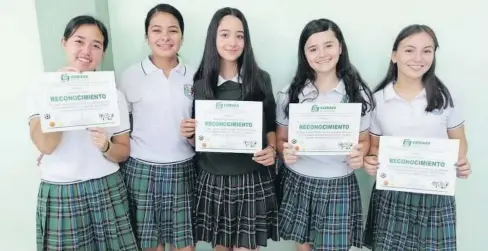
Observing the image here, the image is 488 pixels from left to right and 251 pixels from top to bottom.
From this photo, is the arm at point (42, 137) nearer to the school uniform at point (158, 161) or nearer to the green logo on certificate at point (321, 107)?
the school uniform at point (158, 161)

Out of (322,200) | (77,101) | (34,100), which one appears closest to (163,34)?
(77,101)

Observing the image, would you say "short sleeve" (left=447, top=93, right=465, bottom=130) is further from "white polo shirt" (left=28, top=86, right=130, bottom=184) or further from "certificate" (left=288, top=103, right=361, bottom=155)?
"white polo shirt" (left=28, top=86, right=130, bottom=184)

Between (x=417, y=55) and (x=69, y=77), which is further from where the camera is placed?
(x=417, y=55)

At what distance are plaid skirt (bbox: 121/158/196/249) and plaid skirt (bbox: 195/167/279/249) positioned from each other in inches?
2.7

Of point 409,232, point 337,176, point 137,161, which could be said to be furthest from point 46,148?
point 409,232

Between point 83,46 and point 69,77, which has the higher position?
point 83,46

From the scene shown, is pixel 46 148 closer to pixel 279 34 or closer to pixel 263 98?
pixel 263 98

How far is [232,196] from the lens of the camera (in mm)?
1761

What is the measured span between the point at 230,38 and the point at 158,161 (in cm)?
65

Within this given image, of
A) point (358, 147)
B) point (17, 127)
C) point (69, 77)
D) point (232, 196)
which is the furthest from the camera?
point (17, 127)

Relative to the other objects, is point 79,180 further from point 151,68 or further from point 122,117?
point 151,68

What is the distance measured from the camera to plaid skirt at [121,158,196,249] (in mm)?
1771

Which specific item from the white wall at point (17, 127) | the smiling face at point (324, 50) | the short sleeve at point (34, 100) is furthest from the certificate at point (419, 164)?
the white wall at point (17, 127)

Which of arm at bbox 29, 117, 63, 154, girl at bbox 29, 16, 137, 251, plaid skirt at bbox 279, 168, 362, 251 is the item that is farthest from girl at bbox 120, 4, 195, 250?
plaid skirt at bbox 279, 168, 362, 251
